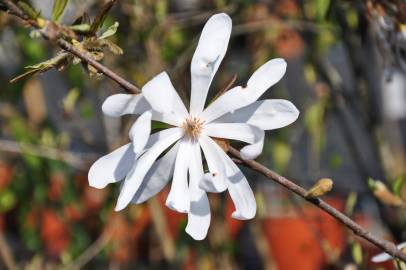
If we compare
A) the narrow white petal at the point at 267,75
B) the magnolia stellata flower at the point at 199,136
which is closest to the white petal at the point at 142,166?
the magnolia stellata flower at the point at 199,136

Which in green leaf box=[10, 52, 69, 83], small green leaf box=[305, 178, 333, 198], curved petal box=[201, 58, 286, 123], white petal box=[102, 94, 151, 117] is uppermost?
green leaf box=[10, 52, 69, 83]

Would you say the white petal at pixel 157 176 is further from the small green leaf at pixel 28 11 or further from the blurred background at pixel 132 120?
the blurred background at pixel 132 120

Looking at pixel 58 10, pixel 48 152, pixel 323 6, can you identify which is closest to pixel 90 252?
pixel 48 152

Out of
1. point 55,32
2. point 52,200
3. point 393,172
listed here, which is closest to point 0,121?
point 52,200

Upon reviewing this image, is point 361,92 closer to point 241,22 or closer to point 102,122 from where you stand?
point 241,22

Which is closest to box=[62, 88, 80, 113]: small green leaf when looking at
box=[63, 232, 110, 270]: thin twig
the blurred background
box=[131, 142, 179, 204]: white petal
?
the blurred background

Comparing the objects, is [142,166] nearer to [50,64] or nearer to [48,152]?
[50,64]

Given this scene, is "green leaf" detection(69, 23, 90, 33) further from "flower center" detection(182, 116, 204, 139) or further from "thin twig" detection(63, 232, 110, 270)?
"thin twig" detection(63, 232, 110, 270)
